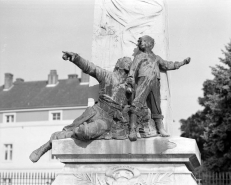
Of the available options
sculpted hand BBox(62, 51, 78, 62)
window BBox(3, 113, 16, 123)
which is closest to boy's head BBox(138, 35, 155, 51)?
sculpted hand BBox(62, 51, 78, 62)

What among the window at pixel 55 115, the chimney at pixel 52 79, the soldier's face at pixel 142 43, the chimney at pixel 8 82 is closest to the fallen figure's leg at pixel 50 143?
the soldier's face at pixel 142 43

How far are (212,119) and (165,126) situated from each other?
56.3ft

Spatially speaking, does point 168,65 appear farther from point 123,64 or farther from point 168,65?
point 123,64

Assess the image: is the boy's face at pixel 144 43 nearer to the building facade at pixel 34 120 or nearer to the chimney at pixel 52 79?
the building facade at pixel 34 120

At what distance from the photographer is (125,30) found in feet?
21.9

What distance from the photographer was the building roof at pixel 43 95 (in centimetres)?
3962

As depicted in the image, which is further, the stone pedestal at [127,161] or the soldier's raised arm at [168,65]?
the soldier's raised arm at [168,65]

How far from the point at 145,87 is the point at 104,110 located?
2.01 ft

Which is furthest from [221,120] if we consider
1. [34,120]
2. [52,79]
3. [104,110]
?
[52,79]

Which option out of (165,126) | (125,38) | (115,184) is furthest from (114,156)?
(125,38)

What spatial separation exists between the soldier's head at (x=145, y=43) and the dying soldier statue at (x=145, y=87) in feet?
0.27

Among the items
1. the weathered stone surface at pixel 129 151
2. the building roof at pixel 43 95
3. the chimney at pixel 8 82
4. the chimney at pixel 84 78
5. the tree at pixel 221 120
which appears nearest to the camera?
the weathered stone surface at pixel 129 151

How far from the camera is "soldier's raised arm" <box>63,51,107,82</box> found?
18.4 ft

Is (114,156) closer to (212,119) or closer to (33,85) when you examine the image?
(212,119)
